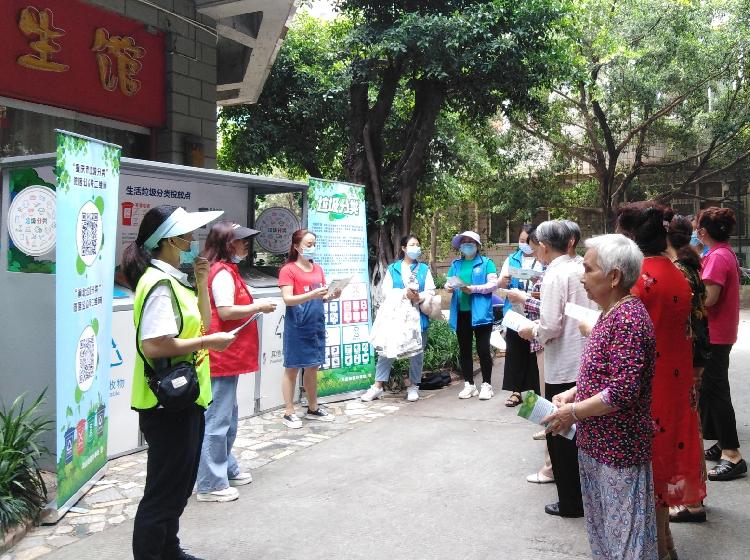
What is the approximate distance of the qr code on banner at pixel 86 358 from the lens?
3994mm

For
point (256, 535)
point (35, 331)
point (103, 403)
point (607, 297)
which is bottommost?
point (256, 535)

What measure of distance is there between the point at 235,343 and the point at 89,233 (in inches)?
43.5

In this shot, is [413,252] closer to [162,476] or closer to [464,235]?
[464,235]

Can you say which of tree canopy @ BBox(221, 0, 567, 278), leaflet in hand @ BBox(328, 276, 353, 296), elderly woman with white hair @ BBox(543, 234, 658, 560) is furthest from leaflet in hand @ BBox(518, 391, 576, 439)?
tree canopy @ BBox(221, 0, 567, 278)

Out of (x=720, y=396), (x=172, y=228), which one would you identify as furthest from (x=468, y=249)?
(x=172, y=228)

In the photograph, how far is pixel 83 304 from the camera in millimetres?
3984

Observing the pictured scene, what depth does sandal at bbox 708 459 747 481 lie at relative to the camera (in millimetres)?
4336

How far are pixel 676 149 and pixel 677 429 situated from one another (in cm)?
1919

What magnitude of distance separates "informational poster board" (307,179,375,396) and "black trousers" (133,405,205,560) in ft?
12.7

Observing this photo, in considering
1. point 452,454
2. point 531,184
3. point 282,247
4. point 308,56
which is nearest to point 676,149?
point 531,184

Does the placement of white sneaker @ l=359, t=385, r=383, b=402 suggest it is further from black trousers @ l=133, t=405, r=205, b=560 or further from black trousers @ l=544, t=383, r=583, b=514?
black trousers @ l=133, t=405, r=205, b=560

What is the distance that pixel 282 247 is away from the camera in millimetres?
7191

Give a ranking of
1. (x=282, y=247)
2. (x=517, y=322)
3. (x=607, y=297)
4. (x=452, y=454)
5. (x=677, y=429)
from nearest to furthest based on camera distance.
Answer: (x=607, y=297), (x=677, y=429), (x=517, y=322), (x=452, y=454), (x=282, y=247)

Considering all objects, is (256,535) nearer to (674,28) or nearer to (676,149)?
(674,28)
